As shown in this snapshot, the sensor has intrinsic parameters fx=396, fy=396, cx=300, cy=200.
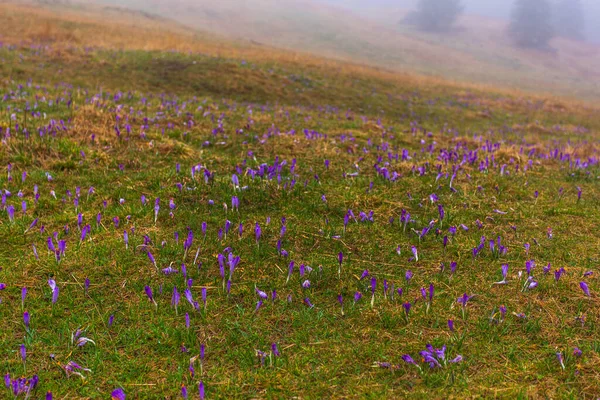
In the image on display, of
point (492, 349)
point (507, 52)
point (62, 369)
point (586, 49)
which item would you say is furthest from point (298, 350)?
point (586, 49)

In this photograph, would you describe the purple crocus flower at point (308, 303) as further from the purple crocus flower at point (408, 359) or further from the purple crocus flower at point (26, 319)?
the purple crocus flower at point (26, 319)

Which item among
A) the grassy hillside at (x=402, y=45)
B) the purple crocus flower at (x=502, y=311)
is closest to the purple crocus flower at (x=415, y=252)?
the purple crocus flower at (x=502, y=311)

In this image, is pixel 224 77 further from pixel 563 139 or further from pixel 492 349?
pixel 492 349

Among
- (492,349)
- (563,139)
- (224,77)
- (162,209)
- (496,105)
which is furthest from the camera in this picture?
(496,105)

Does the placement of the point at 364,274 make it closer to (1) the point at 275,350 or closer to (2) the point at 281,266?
(2) the point at 281,266

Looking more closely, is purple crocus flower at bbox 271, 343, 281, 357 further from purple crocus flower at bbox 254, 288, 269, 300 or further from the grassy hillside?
the grassy hillside

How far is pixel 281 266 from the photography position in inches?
163

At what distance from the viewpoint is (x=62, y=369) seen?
2.74 meters

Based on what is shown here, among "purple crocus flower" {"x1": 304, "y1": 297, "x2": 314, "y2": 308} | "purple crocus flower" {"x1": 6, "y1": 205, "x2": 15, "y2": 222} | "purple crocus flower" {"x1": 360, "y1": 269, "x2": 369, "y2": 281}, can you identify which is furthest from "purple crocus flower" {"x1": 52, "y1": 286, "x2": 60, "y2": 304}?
"purple crocus flower" {"x1": 360, "y1": 269, "x2": 369, "y2": 281}

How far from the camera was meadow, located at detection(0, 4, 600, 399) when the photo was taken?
2791 mm

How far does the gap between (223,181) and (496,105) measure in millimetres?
23163

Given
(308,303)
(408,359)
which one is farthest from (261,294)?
(408,359)

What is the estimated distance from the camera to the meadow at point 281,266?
2.79 metres

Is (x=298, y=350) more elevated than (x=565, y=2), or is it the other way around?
(x=565, y=2)
